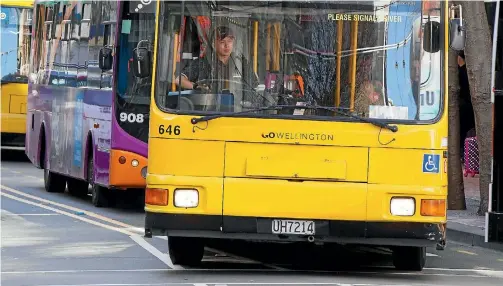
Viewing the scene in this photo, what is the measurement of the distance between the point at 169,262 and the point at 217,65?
220 cm

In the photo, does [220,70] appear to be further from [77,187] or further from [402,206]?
[77,187]

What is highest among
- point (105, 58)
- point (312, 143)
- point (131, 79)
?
point (105, 58)

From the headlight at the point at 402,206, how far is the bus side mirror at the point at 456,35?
1410 mm

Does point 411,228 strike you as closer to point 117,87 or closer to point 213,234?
point 213,234

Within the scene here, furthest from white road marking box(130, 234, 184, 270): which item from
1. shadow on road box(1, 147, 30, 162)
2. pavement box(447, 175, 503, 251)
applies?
shadow on road box(1, 147, 30, 162)

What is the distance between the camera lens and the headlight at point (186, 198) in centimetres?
1285

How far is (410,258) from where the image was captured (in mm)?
13930

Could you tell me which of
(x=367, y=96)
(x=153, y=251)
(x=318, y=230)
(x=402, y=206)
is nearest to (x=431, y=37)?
(x=367, y=96)

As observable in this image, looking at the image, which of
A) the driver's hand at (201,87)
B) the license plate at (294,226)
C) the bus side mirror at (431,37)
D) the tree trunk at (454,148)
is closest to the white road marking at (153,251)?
the license plate at (294,226)

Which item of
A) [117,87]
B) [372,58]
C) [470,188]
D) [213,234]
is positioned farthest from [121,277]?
[470,188]

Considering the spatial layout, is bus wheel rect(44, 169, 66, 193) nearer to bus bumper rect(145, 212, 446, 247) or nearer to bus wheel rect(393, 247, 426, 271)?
bus wheel rect(393, 247, 426, 271)

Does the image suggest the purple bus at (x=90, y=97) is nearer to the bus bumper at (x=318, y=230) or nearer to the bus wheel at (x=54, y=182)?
the bus wheel at (x=54, y=182)

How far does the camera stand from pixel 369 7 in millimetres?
13039

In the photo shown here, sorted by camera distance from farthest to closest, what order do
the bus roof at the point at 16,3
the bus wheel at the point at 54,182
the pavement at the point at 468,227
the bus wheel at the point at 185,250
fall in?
the bus roof at the point at 16,3 → the bus wheel at the point at 54,182 → the pavement at the point at 468,227 → the bus wheel at the point at 185,250
